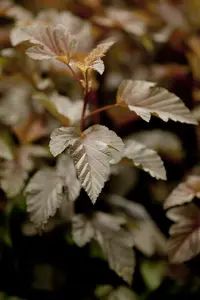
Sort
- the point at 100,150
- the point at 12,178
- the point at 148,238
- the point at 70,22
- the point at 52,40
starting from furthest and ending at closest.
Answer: the point at 70,22 < the point at 148,238 < the point at 12,178 < the point at 52,40 < the point at 100,150

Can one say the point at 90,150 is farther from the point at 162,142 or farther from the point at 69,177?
the point at 162,142

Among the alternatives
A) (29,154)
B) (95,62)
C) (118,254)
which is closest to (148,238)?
(118,254)

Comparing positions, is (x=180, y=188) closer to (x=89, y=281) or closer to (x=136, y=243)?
(x=136, y=243)

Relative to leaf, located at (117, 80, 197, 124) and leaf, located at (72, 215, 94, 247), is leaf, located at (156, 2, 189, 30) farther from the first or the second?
leaf, located at (72, 215, 94, 247)

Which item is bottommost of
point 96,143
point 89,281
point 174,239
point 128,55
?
point 89,281

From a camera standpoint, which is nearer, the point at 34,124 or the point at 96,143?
the point at 96,143

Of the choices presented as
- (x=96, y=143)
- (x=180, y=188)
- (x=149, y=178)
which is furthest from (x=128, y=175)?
(x=96, y=143)

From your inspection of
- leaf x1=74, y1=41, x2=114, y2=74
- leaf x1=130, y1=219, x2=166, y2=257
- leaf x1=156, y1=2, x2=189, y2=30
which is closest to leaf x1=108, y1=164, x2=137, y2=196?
leaf x1=130, y1=219, x2=166, y2=257
